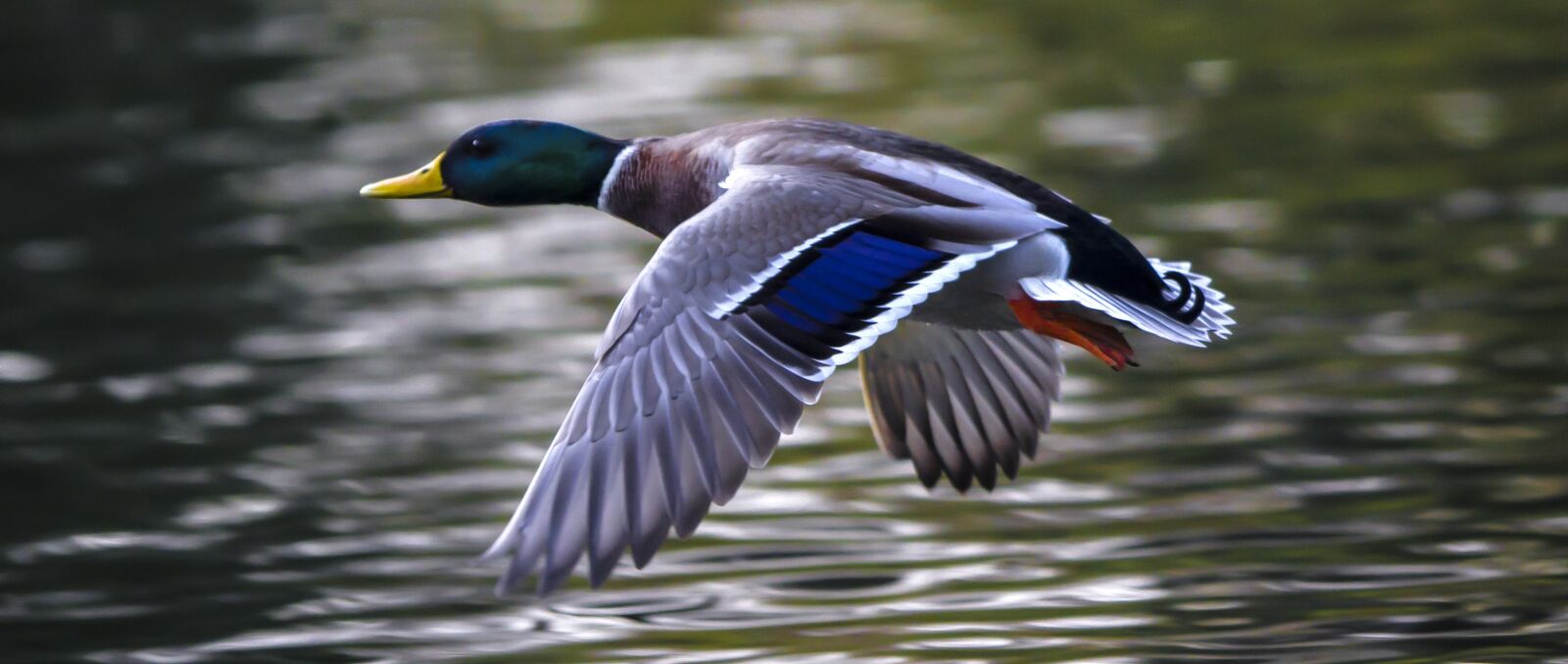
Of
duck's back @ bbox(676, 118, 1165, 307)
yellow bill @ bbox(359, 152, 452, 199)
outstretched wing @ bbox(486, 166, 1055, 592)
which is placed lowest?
outstretched wing @ bbox(486, 166, 1055, 592)

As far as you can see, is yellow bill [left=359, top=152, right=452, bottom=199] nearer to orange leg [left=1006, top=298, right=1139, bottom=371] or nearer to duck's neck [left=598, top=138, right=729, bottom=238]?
duck's neck [left=598, top=138, right=729, bottom=238]

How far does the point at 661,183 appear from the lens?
259 inches

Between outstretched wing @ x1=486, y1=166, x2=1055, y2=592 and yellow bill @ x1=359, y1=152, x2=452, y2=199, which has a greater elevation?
yellow bill @ x1=359, y1=152, x2=452, y2=199

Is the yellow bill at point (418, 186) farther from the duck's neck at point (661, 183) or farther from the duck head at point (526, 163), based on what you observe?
the duck's neck at point (661, 183)

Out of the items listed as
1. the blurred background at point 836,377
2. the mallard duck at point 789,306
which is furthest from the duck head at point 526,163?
A: the blurred background at point 836,377

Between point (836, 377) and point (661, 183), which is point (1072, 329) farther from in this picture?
point (836, 377)

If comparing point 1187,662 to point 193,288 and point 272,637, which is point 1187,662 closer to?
point 272,637

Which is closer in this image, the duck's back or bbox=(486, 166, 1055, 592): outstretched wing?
bbox=(486, 166, 1055, 592): outstretched wing

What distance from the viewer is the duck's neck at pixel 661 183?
645cm

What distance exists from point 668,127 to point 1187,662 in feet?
26.3

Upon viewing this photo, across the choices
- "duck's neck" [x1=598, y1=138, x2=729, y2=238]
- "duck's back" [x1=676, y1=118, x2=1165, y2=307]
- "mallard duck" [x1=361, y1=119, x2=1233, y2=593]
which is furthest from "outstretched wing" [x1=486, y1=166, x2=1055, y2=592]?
"duck's neck" [x1=598, y1=138, x2=729, y2=238]

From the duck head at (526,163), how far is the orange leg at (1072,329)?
1416mm

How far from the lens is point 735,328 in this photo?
545 centimetres

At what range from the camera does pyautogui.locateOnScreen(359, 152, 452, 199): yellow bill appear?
22.7 feet
